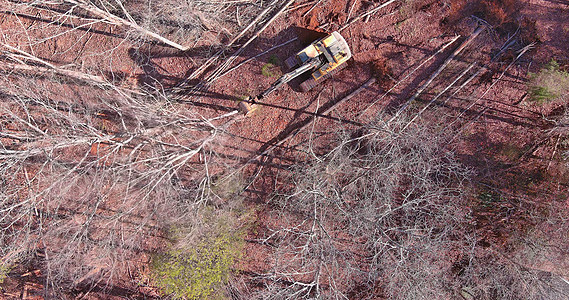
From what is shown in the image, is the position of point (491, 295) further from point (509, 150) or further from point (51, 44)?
point (51, 44)

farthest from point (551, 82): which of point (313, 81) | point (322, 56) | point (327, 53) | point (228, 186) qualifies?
point (228, 186)

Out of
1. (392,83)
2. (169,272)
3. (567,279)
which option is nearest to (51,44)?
(169,272)

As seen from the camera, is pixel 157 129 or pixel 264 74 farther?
pixel 264 74

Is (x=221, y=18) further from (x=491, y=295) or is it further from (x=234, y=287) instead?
(x=491, y=295)

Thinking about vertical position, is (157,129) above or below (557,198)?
above

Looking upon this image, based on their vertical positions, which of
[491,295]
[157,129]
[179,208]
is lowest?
[491,295]

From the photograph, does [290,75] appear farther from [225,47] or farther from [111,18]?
[111,18]

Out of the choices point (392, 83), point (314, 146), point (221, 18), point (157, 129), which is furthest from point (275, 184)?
point (221, 18)
